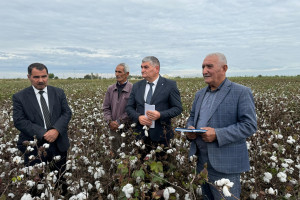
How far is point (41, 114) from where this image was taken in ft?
11.2

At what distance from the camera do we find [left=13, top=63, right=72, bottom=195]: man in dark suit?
128 inches

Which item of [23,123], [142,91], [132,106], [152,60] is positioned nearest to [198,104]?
[152,60]

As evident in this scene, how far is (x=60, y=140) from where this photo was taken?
359 cm

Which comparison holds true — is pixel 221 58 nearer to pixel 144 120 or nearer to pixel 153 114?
pixel 153 114

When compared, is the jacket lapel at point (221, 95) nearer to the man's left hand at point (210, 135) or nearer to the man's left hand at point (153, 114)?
the man's left hand at point (210, 135)

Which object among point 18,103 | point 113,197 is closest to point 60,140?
point 18,103

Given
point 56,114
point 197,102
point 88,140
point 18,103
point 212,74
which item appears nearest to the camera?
point 212,74

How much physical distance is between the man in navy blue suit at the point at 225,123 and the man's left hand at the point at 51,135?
1892mm

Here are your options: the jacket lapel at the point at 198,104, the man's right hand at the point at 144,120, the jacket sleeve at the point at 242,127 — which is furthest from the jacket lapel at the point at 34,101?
the jacket sleeve at the point at 242,127

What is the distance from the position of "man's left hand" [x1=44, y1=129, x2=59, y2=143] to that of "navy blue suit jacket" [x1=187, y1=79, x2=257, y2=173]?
207cm

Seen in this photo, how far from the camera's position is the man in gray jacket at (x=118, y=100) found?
439 cm

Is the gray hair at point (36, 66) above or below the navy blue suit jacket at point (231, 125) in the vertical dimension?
above

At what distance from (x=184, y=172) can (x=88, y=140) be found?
2551 millimetres

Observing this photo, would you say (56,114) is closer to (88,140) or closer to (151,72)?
(151,72)
